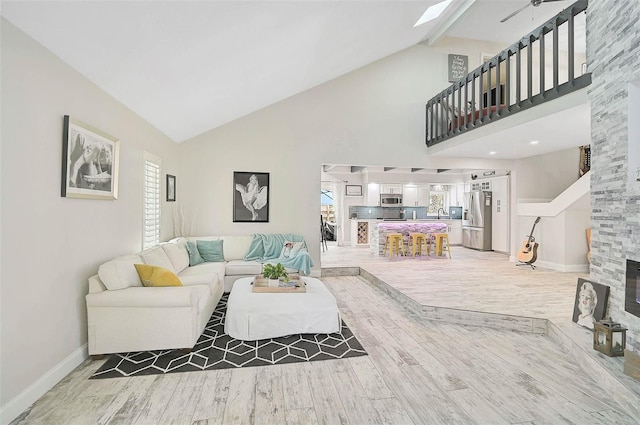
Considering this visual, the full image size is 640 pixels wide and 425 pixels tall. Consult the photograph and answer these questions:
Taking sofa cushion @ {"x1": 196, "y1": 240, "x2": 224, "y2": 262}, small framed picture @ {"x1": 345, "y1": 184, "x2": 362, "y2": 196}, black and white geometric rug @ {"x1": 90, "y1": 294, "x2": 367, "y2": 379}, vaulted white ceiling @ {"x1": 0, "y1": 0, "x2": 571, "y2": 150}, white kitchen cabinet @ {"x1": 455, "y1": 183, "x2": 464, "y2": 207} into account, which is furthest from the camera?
white kitchen cabinet @ {"x1": 455, "y1": 183, "x2": 464, "y2": 207}

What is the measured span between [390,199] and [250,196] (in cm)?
556

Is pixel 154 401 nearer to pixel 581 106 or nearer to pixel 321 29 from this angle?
pixel 321 29

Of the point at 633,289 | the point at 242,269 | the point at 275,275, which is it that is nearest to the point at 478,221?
the point at 633,289

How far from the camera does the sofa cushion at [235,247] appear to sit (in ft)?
18.5

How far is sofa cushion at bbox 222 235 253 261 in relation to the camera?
5633 millimetres

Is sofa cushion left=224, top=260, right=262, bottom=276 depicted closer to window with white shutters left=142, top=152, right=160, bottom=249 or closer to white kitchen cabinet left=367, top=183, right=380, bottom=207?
window with white shutters left=142, top=152, right=160, bottom=249

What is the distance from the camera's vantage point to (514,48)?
4.48 meters

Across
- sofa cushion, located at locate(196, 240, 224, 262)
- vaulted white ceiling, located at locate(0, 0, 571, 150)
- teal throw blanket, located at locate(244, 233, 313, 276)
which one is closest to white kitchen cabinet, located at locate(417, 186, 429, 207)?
A: vaulted white ceiling, located at locate(0, 0, 571, 150)

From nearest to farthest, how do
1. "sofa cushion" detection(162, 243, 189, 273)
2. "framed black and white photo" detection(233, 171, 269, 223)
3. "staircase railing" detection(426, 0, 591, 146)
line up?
"staircase railing" detection(426, 0, 591, 146) → "sofa cushion" detection(162, 243, 189, 273) → "framed black and white photo" detection(233, 171, 269, 223)

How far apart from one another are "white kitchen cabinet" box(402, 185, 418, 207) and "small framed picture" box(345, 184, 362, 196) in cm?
146

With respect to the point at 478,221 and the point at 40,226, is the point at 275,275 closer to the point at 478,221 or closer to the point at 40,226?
the point at 40,226

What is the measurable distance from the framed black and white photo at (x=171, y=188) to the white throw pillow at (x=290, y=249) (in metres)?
2.07

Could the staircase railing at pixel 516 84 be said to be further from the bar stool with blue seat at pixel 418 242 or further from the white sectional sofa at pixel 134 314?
the white sectional sofa at pixel 134 314

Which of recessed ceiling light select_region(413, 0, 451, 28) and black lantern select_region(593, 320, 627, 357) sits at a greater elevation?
recessed ceiling light select_region(413, 0, 451, 28)
